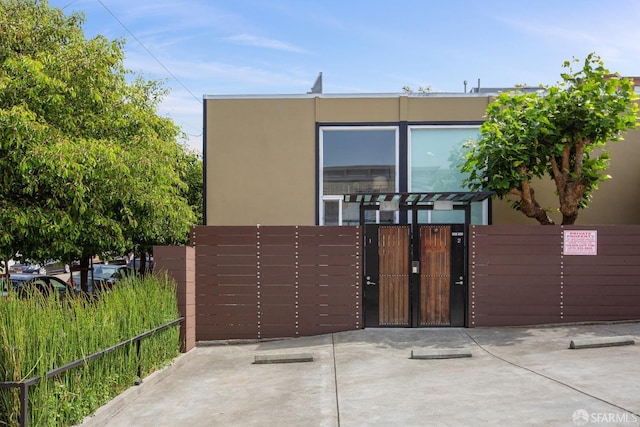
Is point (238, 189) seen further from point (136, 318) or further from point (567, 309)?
point (567, 309)

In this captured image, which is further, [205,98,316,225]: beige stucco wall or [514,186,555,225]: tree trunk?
[205,98,316,225]: beige stucco wall

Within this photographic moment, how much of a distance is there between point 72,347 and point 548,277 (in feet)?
28.6

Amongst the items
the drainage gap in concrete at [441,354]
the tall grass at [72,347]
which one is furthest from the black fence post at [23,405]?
the drainage gap in concrete at [441,354]

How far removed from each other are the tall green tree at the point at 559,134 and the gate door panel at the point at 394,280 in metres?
2.22

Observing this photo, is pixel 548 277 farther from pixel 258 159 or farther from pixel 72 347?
pixel 72 347

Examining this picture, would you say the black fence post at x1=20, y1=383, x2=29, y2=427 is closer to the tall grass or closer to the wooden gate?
the tall grass

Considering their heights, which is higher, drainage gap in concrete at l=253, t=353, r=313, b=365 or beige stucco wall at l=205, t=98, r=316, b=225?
beige stucco wall at l=205, t=98, r=316, b=225

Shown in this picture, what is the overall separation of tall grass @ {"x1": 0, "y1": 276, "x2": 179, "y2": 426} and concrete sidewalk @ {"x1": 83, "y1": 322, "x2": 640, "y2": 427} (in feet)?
0.94

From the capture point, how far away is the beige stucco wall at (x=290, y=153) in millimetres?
13516

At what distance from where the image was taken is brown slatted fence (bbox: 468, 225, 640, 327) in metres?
11.6

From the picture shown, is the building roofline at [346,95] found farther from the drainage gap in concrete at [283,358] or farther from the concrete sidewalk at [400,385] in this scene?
the drainage gap in concrete at [283,358]

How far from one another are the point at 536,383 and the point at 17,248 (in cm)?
892

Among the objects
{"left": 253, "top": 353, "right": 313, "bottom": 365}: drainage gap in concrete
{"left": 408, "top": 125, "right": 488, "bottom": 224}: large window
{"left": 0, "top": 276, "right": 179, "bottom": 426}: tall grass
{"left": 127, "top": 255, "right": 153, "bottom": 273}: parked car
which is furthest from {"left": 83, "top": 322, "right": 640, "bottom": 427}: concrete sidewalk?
{"left": 408, "top": 125, "right": 488, "bottom": 224}: large window

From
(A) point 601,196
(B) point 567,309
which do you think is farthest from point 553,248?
(A) point 601,196
